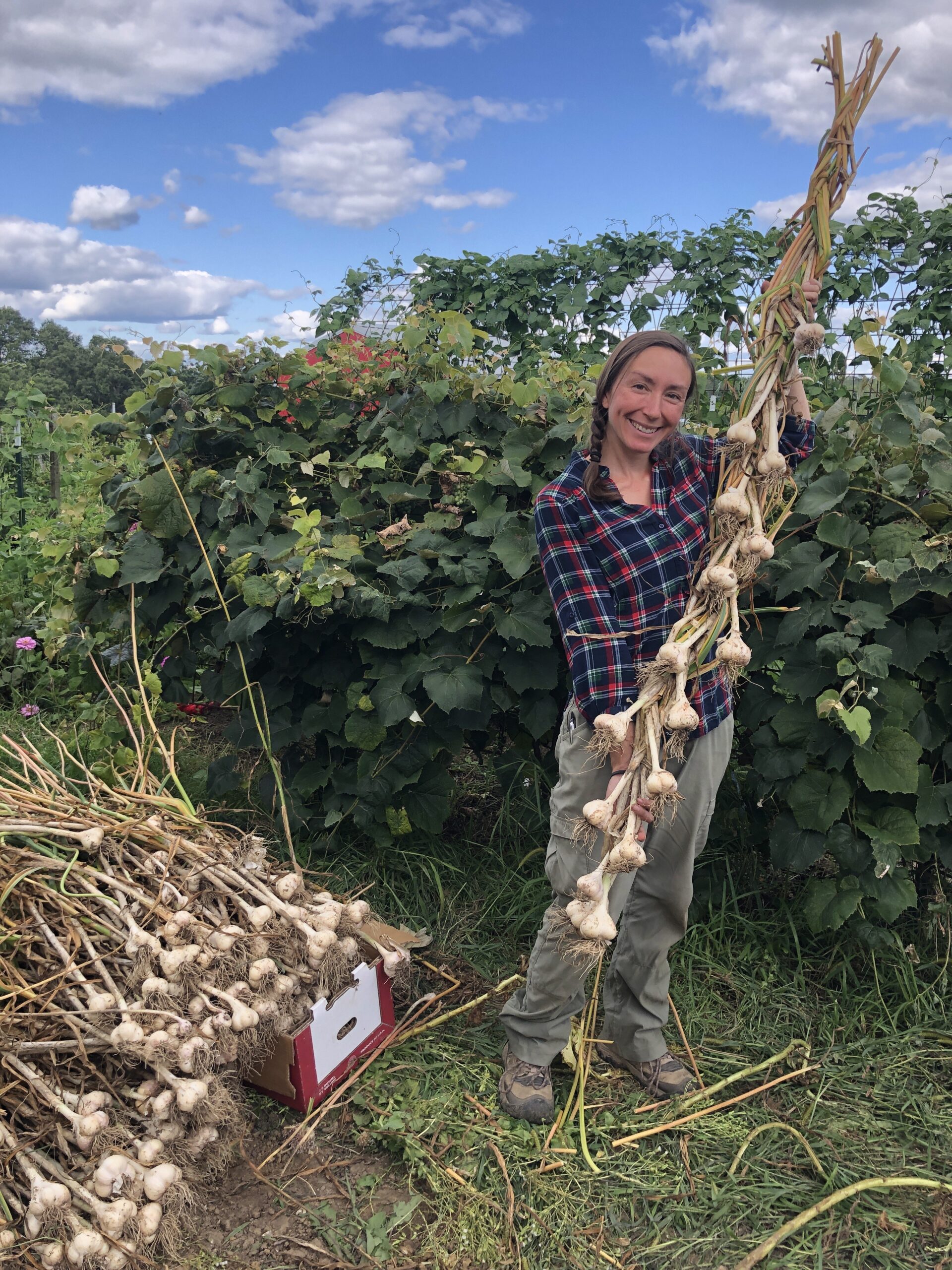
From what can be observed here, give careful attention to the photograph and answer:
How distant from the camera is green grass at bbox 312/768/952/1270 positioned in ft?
6.59

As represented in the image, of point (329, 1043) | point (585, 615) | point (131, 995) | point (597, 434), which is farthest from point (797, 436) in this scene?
point (131, 995)

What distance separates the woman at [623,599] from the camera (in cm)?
204

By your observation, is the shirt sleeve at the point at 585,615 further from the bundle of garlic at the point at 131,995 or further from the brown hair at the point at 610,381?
the bundle of garlic at the point at 131,995

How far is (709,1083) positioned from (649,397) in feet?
5.86

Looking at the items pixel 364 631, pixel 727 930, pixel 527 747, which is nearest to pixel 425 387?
pixel 364 631

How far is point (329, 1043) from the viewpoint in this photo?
2.33 meters

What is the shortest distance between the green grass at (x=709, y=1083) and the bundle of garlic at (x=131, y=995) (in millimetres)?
443

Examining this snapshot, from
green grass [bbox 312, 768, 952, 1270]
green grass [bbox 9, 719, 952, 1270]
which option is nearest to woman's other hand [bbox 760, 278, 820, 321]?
green grass [bbox 9, 719, 952, 1270]

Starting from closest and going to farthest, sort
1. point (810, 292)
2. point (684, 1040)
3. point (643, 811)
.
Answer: point (643, 811) → point (810, 292) → point (684, 1040)

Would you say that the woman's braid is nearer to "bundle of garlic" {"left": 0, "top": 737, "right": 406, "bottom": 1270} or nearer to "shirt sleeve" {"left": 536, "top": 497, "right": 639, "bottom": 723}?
"shirt sleeve" {"left": 536, "top": 497, "right": 639, "bottom": 723}

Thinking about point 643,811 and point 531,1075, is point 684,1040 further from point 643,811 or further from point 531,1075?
point 643,811

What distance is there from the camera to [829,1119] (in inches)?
91.7

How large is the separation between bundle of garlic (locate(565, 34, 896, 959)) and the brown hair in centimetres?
17

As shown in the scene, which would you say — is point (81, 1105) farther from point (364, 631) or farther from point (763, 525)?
point (763, 525)
